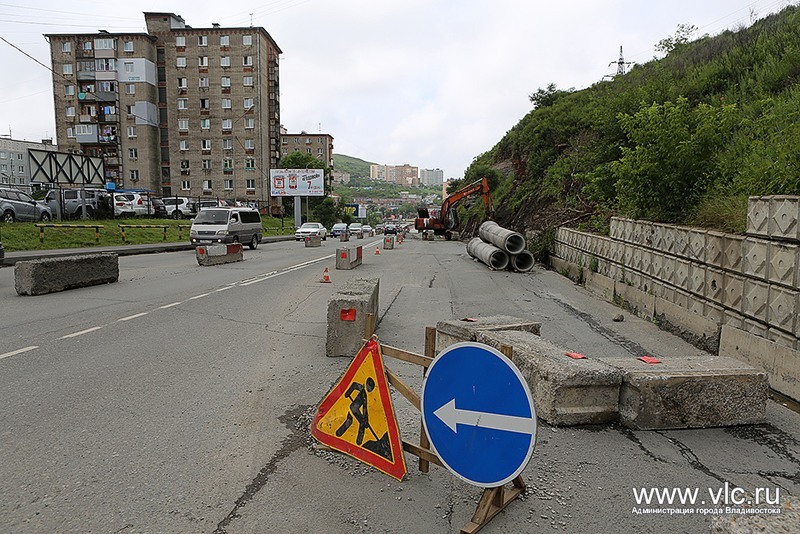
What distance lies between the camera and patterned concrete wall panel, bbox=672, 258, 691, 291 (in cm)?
823

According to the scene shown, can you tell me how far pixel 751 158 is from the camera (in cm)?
924

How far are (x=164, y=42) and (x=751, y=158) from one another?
250ft

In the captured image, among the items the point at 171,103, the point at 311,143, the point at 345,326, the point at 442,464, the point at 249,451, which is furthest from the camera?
the point at 311,143

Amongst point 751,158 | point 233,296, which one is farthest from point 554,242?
point 233,296

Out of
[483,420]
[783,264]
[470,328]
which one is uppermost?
[783,264]

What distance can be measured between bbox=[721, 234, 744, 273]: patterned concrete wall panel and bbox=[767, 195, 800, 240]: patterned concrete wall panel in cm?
71

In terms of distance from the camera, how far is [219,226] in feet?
83.5

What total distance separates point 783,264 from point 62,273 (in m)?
13.8

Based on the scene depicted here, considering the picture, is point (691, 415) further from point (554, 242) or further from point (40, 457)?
point (554, 242)

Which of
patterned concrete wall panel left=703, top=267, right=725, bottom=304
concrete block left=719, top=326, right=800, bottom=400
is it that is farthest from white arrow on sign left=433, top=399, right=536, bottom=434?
patterned concrete wall panel left=703, top=267, right=725, bottom=304

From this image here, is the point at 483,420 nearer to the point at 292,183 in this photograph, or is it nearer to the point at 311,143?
the point at 292,183

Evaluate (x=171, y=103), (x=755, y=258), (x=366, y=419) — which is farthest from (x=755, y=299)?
(x=171, y=103)

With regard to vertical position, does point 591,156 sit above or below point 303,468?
above

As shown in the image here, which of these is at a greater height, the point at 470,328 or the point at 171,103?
the point at 171,103
